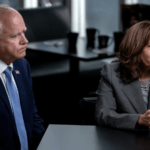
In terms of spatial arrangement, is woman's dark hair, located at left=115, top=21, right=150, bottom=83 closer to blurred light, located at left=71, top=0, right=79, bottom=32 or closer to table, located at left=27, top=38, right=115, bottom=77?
table, located at left=27, top=38, right=115, bottom=77

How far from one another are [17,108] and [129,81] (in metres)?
0.59

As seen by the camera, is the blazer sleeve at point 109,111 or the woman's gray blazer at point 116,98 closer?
the blazer sleeve at point 109,111

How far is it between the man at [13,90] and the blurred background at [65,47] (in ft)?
3.49

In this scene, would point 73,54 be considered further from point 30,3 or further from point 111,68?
point 30,3

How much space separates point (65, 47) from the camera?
351 cm

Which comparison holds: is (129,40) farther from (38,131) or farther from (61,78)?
(61,78)

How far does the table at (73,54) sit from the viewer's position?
301 cm

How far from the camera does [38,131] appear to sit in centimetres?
168

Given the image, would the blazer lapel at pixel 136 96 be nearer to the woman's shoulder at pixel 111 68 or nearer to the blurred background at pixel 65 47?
the woman's shoulder at pixel 111 68

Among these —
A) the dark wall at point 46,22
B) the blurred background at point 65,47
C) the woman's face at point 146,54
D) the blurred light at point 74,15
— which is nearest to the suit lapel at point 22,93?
the woman's face at point 146,54

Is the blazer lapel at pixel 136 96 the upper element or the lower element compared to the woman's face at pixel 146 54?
lower

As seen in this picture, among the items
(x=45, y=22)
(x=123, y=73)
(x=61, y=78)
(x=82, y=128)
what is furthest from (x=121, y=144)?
(x=45, y=22)

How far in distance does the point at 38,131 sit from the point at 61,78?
2.66 meters

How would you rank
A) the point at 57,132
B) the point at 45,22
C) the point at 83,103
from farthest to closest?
the point at 45,22 → the point at 83,103 → the point at 57,132
